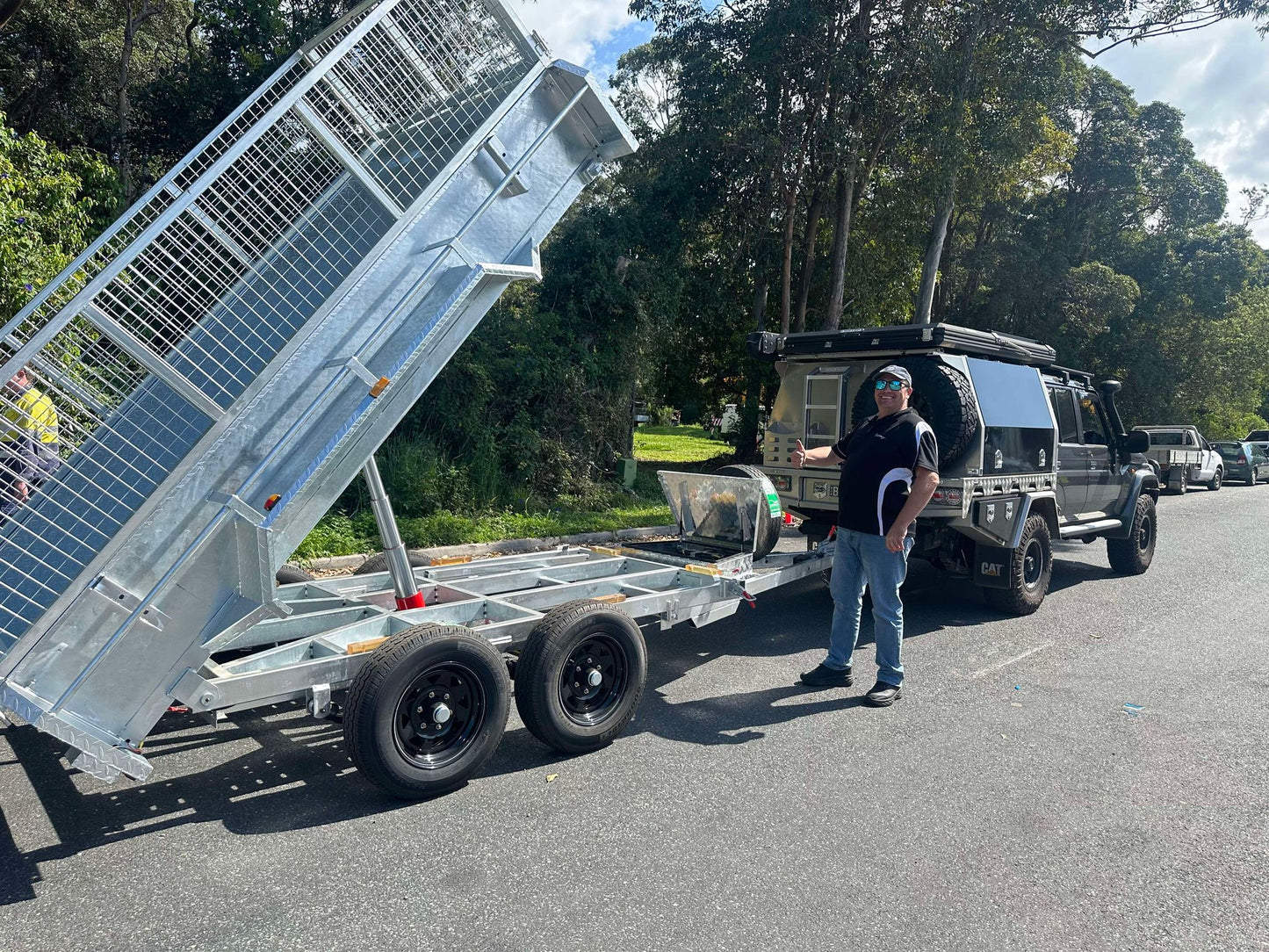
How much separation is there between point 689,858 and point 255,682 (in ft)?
6.41

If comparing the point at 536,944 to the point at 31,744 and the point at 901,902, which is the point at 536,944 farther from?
the point at 31,744

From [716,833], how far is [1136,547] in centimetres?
811

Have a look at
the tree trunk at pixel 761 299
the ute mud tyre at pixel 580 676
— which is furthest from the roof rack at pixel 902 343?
the tree trunk at pixel 761 299

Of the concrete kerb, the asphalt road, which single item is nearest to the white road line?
the asphalt road

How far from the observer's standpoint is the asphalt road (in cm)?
305

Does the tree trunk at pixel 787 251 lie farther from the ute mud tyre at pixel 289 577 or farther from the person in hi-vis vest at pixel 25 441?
the person in hi-vis vest at pixel 25 441

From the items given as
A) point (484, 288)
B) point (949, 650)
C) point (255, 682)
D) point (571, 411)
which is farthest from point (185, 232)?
point (571, 411)

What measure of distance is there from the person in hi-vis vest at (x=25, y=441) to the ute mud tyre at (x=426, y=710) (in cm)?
150

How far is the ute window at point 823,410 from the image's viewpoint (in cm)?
793

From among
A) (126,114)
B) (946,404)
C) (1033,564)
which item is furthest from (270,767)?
(126,114)

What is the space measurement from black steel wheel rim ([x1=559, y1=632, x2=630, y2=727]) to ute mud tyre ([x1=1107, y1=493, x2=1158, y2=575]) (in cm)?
747

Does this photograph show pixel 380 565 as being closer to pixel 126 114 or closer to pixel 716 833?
pixel 716 833

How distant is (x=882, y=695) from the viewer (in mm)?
5352

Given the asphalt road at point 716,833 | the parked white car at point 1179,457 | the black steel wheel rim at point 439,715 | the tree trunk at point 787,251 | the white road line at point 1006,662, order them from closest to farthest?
the asphalt road at point 716,833, the black steel wheel rim at point 439,715, the white road line at point 1006,662, the tree trunk at point 787,251, the parked white car at point 1179,457
